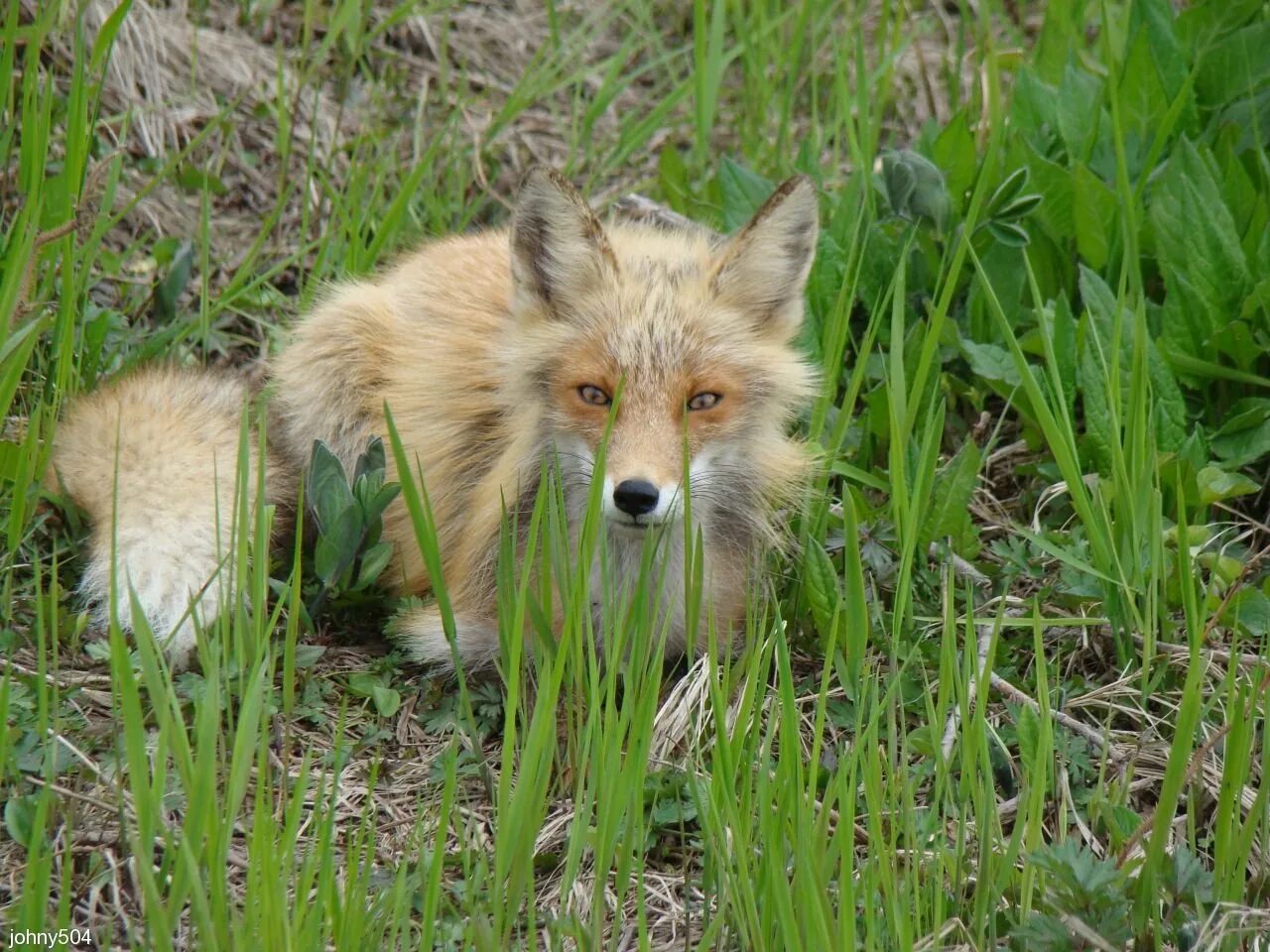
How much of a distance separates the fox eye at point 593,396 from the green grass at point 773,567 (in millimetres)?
305

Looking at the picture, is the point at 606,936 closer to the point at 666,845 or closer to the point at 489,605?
the point at 666,845

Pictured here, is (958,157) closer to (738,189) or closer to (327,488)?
(738,189)

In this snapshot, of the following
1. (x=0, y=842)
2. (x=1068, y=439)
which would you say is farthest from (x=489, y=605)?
(x=1068, y=439)

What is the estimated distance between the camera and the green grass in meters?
2.70

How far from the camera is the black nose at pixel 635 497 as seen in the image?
314 cm

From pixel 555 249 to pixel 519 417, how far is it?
0.48 m

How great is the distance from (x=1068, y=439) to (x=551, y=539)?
5.35 ft

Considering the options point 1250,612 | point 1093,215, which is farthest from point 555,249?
point 1250,612

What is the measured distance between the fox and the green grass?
6.5 inches

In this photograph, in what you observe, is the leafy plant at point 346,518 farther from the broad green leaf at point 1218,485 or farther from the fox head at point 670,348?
the broad green leaf at point 1218,485

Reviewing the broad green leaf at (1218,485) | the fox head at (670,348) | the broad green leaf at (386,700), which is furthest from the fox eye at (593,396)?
the broad green leaf at (1218,485)

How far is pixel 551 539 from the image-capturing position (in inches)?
124

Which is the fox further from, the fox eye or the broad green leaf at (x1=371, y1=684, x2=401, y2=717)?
the broad green leaf at (x1=371, y1=684, x2=401, y2=717)

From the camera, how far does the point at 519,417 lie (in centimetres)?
376
